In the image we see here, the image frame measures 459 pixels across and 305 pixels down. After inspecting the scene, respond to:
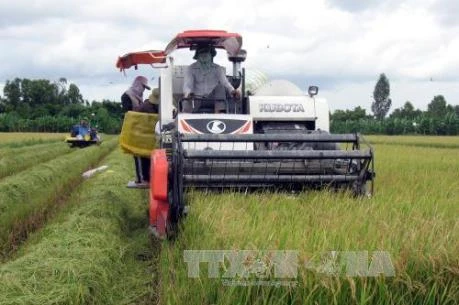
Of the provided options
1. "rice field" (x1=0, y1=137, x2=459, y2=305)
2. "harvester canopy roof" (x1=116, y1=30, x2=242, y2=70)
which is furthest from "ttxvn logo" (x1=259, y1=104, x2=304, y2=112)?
"rice field" (x1=0, y1=137, x2=459, y2=305)

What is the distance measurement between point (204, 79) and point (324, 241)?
168 inches

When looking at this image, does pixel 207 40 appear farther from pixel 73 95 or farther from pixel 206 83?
pixel 73 95

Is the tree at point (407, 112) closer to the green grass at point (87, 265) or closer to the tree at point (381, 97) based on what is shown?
the tree at point (381, 97)

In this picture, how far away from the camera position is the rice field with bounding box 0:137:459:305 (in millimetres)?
3486

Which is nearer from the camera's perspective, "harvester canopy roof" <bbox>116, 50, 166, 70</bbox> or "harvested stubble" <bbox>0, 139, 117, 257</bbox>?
"harvested stubble" <bbox>0, 139, 117, 257</bbox>

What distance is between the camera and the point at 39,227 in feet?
25.7

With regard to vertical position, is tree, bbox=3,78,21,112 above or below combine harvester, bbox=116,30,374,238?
above

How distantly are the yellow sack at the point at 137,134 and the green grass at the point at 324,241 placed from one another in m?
2.38

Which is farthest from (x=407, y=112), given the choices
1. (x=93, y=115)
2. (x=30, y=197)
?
(x=30, y=197)

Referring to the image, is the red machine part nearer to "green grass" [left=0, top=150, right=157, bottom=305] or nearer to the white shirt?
"green grass" [left=0, top=150, right=157, bottom=305]

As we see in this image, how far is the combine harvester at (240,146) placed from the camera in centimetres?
539

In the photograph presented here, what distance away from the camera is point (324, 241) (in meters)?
3.85

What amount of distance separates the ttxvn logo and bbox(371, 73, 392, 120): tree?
362 ft

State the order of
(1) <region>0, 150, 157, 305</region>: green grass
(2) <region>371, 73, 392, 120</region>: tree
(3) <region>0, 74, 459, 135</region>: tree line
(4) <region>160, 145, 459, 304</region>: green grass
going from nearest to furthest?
1. (4) <region>160, 145, 459, 304</region>: green grass
2. (1) <region>0, 150, 157, 305</region>: green grass
3. (3) <region>0, 74, 459, 135</region>: tree line
4. (2) <region>371, 73, 392, 120</region>: tree
